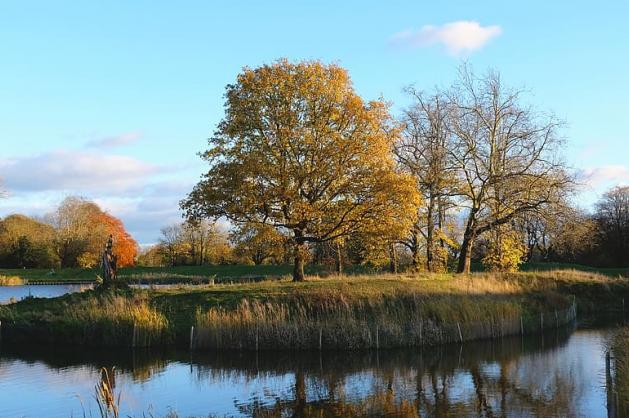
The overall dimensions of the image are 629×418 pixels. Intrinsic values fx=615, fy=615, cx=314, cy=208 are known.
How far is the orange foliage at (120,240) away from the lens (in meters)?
84.0

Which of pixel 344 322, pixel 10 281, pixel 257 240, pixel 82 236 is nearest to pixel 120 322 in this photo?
pixel 257 240

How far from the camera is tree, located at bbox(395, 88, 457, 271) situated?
39375 millimetres

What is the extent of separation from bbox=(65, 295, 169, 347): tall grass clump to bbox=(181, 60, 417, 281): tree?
7.27 metres

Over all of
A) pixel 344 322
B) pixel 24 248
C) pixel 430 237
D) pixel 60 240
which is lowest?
pixel 344 322

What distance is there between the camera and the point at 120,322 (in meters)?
25.5

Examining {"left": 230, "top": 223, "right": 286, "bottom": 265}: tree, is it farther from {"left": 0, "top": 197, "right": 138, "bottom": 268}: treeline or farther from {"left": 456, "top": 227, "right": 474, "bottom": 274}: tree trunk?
{"left": 0, "top": 197, "right": 138, "bottom": 268}: treeline

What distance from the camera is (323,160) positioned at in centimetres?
3141

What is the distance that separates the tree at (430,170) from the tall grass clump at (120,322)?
18662 mm

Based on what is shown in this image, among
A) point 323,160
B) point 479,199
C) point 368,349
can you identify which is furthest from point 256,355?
point 479,199

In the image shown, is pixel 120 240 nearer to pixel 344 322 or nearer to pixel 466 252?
pixel 466 252

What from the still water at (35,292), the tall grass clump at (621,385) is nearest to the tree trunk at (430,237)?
the still water at (35,292)

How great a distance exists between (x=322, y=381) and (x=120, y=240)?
240 feet

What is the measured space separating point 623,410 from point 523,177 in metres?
28.0

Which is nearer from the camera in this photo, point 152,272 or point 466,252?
point 466,252
